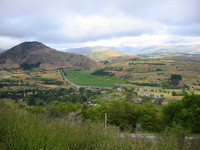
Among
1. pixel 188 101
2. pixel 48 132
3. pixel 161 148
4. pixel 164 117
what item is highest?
pixel 48 132

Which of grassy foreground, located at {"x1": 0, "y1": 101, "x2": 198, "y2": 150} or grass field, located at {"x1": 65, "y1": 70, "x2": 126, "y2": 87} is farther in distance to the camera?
grass field, located at {"x1": 65, "y1": 70, "x2": 126, "y2": 87}

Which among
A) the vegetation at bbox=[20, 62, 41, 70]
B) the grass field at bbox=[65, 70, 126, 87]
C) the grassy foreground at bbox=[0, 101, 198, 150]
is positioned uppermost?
the vegetation at bbox=[20, 62, 41, 70]

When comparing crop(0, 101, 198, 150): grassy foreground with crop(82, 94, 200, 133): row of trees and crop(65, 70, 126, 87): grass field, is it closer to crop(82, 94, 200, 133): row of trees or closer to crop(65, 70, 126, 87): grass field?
crop(82, 94, 200, 133): row of trees

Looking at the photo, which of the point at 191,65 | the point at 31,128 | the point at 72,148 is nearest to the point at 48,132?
the point at 31,128

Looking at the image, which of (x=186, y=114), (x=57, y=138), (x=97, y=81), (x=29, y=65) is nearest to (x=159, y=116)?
(x=186, y=114)

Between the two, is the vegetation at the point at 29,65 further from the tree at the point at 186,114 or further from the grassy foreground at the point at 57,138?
the grassy foreground at the point at 57,138

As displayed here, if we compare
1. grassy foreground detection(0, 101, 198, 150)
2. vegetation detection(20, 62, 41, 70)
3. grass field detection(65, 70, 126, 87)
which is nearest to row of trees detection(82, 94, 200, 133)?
grassy foreground detection(0, 101, 198, 150)

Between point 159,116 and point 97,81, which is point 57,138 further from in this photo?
point 97,81

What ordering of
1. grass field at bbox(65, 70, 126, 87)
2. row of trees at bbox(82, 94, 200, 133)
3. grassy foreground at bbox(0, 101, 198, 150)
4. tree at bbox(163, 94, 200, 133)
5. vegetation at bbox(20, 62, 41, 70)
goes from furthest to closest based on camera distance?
vegetation at bbox(20, 62, 41, 70), grass field at bbox(65, 70, 126, 87), row of trees at bbox(82, 94, 200, 133), tree at bbox(163, 94, 200, 133), grassy foreground at bbox(0, 101, 198, 150)

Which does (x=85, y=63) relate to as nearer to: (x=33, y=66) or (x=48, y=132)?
(x=33, y=66)

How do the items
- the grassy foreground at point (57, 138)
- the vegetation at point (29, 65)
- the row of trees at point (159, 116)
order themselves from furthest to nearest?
the vegetation at point (29, 65) < the row of trees at point (159, 116) < the grassy foreground at point (57, 138)

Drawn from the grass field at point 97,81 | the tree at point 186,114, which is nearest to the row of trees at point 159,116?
the tree at point 186,114

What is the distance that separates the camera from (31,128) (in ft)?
16.8

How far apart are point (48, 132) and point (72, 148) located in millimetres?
912
